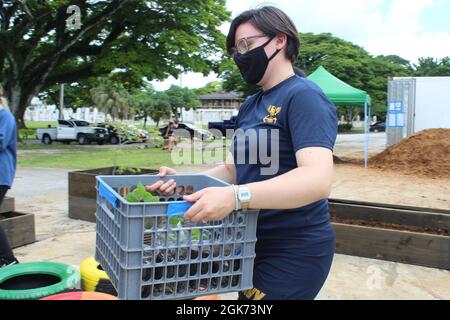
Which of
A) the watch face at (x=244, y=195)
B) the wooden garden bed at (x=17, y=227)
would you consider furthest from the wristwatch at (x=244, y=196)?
the wooden garden bed at (x=17, y=227)

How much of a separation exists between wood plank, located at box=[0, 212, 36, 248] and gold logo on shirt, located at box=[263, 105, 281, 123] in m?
4.39

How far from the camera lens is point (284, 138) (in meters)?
1.65

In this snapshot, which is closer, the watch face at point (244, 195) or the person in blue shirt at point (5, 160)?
the watch face at point (244, 195)

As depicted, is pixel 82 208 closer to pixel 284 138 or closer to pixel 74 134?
pixel 284 138

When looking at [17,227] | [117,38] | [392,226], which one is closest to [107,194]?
[17,227]

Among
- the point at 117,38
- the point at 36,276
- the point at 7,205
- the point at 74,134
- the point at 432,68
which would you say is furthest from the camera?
the point at 432,68

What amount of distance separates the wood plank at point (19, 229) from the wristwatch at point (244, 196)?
4.50 metres

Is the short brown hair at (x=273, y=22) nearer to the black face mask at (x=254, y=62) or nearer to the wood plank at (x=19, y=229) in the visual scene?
the black face mask at (x=254, y=62)

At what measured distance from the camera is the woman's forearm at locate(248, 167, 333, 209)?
1424 mm

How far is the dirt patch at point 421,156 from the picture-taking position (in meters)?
13.6

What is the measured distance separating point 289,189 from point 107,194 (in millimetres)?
620

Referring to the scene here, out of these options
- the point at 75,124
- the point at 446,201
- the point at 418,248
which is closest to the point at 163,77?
the point at 75,124

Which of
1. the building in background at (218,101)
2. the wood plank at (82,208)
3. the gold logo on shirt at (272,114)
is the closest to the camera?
the gold logo on shirt at (272,114)
